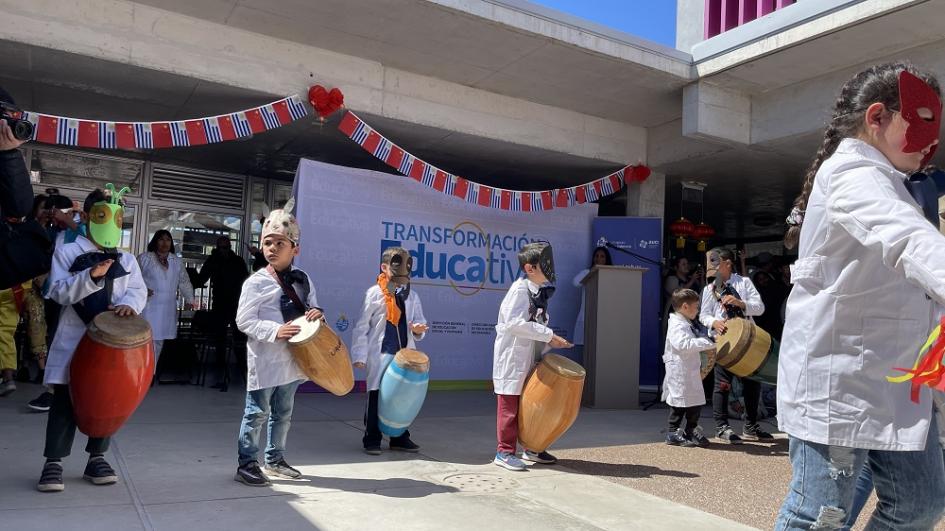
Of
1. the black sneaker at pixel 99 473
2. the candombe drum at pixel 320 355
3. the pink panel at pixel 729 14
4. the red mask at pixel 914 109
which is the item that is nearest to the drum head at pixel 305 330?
the candombe drum at pixel 320 355

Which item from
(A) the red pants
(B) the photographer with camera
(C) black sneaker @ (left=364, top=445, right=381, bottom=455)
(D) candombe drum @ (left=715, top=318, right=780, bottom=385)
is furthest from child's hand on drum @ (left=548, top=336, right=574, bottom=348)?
(B) the photographer with camera

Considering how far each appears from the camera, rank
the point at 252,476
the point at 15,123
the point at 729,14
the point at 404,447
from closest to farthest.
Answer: the point at 15,123, the point at 252,476, the point at 404,447, the point at 729,14

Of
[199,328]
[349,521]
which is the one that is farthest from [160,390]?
[349,521]

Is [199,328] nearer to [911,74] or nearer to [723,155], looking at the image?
[723,155]

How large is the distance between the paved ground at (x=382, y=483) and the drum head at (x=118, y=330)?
0.86m

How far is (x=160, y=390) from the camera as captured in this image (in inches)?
318

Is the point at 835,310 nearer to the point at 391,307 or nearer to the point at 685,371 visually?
the point at 391,307

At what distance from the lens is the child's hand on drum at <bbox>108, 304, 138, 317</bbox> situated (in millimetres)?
4168

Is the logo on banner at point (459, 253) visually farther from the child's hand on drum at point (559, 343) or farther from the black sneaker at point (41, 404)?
the child's hand on drum at point (559, 343)

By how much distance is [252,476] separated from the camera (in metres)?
4.27

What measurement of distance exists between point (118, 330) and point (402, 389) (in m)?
2.04

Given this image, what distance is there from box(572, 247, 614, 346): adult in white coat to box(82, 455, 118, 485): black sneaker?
649cm

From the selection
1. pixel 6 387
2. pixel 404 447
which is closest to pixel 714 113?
pixel 404 447

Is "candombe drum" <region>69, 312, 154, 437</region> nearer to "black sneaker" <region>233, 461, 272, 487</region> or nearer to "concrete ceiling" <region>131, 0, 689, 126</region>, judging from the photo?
"black sneaker" <region>233, 461, 272, 487</region>
